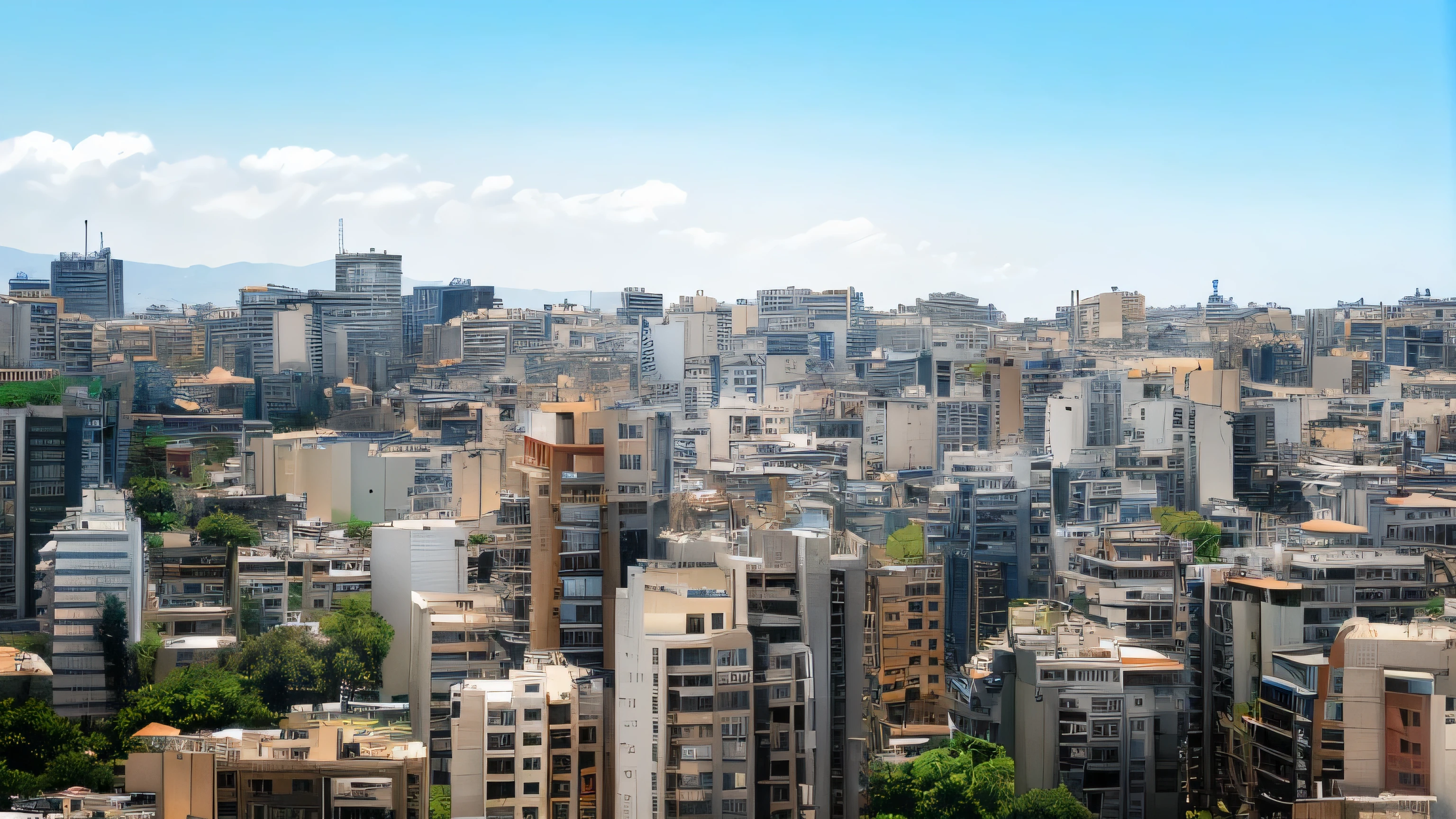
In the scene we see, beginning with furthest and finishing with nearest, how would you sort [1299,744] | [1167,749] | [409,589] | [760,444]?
[760,444]
[409,589]
[1167,749]
[1299,744]

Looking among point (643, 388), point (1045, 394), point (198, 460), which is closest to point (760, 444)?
point (643, 388)

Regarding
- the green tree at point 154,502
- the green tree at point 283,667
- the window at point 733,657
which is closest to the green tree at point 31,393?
the green tree at point 154,502

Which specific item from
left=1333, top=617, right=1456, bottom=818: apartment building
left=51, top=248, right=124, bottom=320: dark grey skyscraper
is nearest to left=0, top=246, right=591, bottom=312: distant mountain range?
left=51, top=248, right=124, bottom=320: dark grey skyscraper

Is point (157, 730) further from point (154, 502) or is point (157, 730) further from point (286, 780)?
point (154, 502)

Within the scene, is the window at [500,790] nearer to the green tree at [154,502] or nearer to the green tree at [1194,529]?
the green tree at [154,502]

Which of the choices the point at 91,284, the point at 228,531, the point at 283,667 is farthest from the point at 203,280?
the point at 283,667

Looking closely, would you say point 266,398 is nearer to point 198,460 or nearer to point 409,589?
point 198,460
